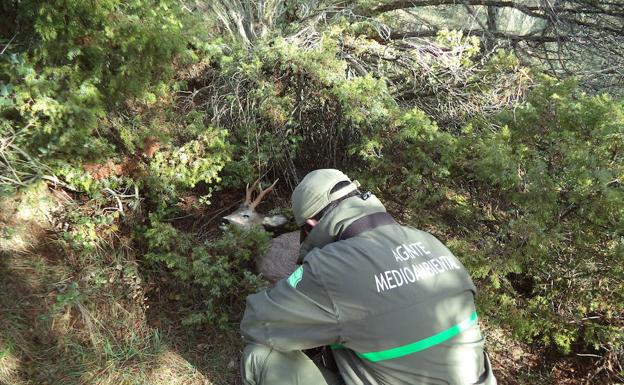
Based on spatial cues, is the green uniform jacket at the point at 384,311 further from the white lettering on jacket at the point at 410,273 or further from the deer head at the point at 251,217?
the deer head at the point at 251,217

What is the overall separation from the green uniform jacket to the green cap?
0.30 m

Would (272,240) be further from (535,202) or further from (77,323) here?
(535,202)

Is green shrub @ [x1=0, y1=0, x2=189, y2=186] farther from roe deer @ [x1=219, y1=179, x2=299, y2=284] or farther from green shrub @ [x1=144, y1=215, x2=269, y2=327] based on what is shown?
roe deer @ [x1=219, y1=179, x2=299, y2=284]

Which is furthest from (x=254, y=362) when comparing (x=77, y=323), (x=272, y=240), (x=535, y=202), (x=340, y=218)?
(x=535, y=202)

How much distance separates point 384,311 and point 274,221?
2.08 m

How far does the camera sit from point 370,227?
2152 millimetres

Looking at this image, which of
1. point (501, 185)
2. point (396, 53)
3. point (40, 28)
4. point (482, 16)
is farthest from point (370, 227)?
point (482, 16)

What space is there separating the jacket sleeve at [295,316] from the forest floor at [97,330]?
127 cm

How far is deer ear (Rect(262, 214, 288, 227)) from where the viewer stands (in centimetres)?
384

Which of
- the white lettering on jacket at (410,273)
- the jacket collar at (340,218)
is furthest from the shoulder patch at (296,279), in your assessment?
the white lettering on jacket at (410,273)

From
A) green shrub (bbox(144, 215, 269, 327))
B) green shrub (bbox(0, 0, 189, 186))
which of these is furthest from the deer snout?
green shrub (bbox(0, 0, 189, 186))

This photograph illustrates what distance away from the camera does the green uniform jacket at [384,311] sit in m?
1.92

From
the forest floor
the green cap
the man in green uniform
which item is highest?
the green cap

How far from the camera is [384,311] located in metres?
1.91
